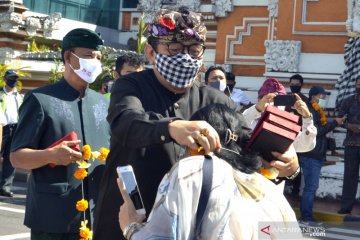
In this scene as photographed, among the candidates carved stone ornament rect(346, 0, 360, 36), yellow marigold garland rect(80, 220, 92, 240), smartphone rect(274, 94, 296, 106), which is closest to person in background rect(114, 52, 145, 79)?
smartphone rect(274, 94, 296, 106)

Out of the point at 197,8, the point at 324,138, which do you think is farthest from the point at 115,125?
the point at 197,8

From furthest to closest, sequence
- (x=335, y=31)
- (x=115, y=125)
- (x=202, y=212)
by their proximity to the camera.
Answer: (x=335, y=31), (x=115, y=125), (x=202, y=212)

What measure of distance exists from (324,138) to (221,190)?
28.9 ft

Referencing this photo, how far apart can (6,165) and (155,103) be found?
925cm

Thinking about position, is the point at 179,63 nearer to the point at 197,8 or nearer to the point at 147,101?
the point at 147,101

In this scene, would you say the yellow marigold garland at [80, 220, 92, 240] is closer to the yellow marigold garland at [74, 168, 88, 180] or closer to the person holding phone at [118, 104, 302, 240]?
the yellow marigold garland at [74, 168, 88, 180]

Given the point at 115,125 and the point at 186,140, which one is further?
the point at 115,125

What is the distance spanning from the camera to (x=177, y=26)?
10.3ft

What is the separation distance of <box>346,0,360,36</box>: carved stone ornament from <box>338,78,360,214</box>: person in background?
2.63 m

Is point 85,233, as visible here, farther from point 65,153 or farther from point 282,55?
point 282,55

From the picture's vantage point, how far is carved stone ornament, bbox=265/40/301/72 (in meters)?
15.4

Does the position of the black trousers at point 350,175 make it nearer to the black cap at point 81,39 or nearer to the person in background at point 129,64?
the person in background at point 129,64

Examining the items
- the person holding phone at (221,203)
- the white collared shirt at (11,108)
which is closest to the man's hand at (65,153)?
the person holding phone at (221,203)

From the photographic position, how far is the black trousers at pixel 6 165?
11.8 metres
